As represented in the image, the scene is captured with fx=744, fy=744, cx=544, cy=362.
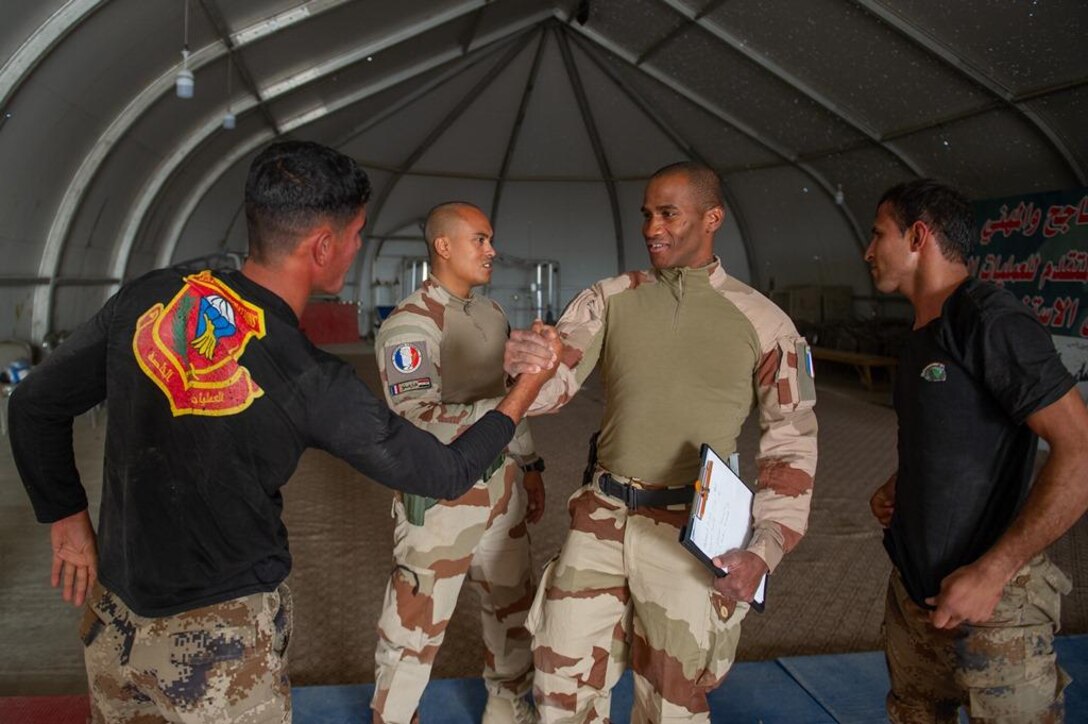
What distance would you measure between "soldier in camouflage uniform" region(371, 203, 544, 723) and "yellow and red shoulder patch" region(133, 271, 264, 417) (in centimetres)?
104

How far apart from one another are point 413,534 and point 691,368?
1100 millimetres

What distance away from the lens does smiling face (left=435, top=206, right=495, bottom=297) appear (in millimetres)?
2848

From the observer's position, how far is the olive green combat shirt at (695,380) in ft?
7.17

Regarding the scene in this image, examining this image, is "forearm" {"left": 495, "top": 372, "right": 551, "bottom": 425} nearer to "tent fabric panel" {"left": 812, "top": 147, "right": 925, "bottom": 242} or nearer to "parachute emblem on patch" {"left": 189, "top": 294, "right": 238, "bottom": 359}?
"parachute emblem on patch" {"left": 189, "top": 294, "right": 238, "bottom": 359}

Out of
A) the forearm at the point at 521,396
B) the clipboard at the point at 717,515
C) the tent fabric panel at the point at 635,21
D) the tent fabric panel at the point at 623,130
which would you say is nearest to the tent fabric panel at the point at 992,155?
the tent fabric panel at the point at 635,21

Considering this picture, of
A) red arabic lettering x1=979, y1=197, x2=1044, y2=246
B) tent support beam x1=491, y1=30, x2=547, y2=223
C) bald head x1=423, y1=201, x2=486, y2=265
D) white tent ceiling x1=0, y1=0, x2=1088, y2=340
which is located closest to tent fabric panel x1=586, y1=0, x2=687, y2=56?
white tent ceiling x1=0, y1=0, x2=1088, y2=340

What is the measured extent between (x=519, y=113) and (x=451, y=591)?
14.8 metres

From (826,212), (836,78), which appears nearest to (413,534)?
(836,78)

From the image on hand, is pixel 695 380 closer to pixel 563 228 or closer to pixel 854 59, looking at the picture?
pixel 854 59

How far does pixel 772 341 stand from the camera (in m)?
2.25

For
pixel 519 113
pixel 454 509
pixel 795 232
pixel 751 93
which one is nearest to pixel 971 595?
pixel 454 509

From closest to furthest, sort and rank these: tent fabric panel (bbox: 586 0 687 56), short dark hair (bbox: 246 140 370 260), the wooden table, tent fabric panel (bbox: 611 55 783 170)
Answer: short dark hair (bbox: 246 140 370 260)
tent fabric panel (bbox: 586 0 687 56)
the wooden table
tent fabric panel (bbox: 611 55 783 170)

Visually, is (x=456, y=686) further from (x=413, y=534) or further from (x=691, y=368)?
(x=691, y=368)

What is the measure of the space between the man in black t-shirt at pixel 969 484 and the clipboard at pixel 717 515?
0.49m
